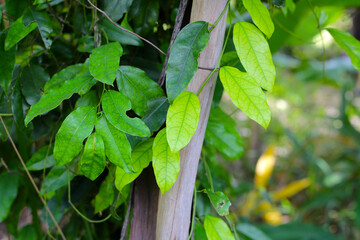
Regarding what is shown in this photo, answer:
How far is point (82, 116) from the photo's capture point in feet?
1.19

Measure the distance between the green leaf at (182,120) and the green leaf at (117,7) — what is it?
16cm

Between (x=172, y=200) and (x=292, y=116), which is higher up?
(x=172, y=200)

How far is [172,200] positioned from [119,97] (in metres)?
0.14

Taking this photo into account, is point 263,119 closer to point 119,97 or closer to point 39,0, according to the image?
point 119,97

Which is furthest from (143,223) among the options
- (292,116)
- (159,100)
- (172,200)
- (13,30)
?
(292,116)

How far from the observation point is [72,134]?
36cm

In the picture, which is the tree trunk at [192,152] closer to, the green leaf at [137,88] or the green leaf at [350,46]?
the green leaf at [137,88]

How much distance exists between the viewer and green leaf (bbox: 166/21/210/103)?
1.11 feet

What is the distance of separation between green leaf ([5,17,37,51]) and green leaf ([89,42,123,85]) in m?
0.11

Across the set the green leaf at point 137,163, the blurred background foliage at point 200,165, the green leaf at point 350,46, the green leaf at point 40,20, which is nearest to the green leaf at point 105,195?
the blurred background foliage at point 200,165

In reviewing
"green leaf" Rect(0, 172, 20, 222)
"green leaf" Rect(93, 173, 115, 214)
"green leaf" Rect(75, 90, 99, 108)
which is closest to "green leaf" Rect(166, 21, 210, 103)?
"green leaf" Rect(75, 90, 99, 108)

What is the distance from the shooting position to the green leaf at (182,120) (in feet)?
1.12

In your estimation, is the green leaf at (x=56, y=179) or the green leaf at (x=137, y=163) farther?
the green leaf at (x=56, y=179)

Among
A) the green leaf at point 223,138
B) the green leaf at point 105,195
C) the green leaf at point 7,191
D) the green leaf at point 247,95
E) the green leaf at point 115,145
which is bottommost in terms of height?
the green leaf at point 7,191
